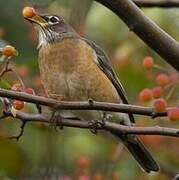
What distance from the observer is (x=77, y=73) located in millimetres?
4867

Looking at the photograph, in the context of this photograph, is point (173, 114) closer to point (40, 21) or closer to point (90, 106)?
point (90, 106)

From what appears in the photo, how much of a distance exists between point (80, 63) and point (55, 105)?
6.48ft

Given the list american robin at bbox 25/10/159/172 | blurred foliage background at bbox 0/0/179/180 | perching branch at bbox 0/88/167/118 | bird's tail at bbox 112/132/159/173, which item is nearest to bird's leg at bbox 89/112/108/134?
american robin at bbox 25/10/159/172

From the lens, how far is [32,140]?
238 inches

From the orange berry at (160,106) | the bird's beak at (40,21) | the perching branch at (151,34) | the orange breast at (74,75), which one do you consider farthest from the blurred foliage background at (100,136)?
the orange berry at (160,106)

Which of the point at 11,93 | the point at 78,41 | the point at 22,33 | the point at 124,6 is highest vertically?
the point at 124,6

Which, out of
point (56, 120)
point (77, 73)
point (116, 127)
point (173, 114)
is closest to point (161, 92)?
point (116, 127)

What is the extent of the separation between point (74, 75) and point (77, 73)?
27mm

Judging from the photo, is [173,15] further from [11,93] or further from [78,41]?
[11,93]

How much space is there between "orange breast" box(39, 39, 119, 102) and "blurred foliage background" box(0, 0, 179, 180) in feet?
0.69

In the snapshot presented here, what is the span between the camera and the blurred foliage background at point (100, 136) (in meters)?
4.68

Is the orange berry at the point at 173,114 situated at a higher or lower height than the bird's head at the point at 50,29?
higher

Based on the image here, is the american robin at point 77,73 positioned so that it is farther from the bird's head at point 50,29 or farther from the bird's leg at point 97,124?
the bird's leg at point 97,124

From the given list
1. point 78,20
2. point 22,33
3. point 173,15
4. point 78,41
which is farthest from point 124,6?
point 22,33
